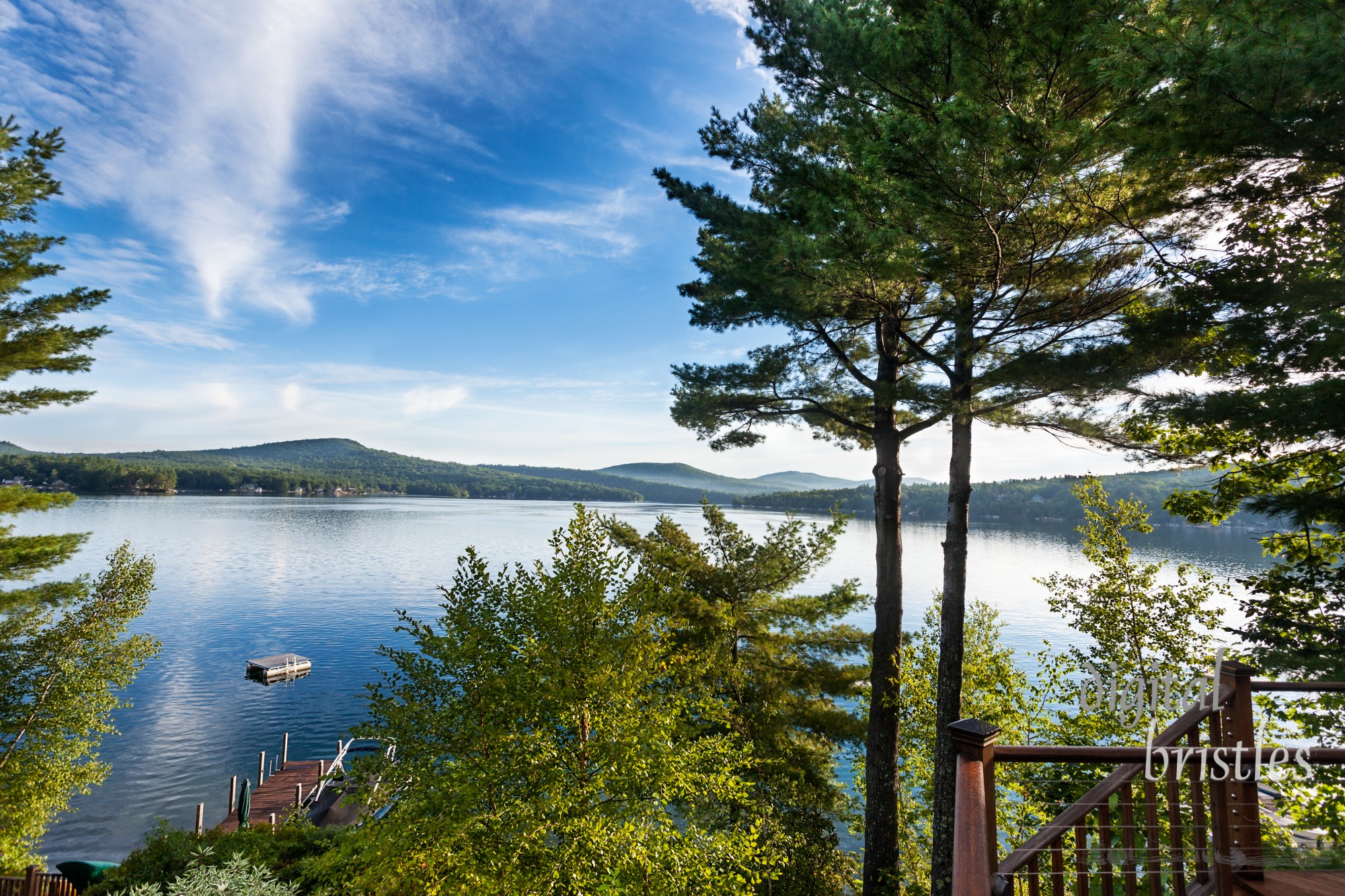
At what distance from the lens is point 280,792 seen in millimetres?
16578

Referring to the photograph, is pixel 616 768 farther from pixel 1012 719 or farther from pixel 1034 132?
pixel 1034 132

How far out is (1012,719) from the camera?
1000 cm

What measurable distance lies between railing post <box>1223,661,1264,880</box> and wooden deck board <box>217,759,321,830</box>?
54.7 ft

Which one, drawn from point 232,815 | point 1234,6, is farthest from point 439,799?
point 232,815

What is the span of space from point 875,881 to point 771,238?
8.71m

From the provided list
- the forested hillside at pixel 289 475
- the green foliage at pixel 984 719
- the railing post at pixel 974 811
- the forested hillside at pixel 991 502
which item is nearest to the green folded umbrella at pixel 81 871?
the green foliage at pixel 984 719

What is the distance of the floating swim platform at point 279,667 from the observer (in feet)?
83.6

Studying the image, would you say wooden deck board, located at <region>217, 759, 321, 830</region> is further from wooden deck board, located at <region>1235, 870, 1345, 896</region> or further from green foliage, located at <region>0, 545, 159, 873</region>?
wooden deck board, located at <region>1235, 870, 1345, 896</region>

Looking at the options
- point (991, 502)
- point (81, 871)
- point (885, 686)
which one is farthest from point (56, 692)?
point (991, 502)

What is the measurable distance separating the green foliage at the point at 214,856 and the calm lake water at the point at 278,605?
625 centimetres

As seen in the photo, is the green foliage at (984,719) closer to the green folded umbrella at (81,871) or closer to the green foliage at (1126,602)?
the green foliage at (1126,602)

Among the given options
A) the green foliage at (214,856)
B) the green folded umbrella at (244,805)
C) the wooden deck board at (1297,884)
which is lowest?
the green folded umbrella at (244,805)

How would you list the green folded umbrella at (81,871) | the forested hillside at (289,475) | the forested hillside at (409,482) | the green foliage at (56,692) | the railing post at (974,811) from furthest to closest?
1. the forested hillside at (289,475)
2. the forested hillside at (409,482)
3. the green foliage at (56,692)
4. the green folded umbrella at (81,871)
5. the railing post at (974,811)

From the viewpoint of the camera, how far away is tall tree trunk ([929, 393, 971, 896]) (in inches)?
281
